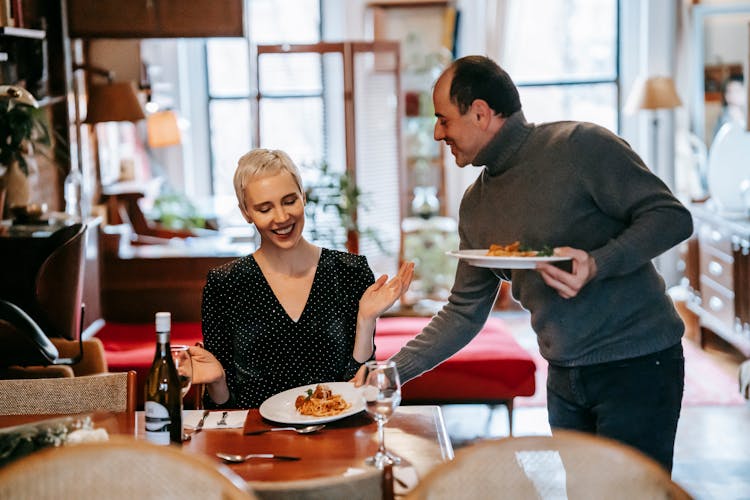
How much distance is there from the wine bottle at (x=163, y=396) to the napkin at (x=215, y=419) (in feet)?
0.50

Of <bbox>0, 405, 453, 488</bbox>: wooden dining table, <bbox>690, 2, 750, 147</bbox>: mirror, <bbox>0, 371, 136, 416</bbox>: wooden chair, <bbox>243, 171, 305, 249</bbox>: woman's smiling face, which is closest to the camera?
<bbox>0, 405, 453, 488</bbox>: wooden dining table

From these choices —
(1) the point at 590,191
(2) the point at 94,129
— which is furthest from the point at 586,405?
(2) the point at 94,129

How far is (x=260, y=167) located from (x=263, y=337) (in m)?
0.45

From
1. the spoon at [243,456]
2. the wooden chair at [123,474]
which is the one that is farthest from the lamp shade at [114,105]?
the wooden chair at [123,474]

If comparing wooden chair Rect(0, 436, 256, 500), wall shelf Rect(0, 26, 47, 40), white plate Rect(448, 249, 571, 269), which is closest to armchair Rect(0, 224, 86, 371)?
wall shelf Rect(0, 26, 47, 40)

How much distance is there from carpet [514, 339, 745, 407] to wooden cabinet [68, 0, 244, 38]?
2.54 metres

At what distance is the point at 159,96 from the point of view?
7984 millimetres

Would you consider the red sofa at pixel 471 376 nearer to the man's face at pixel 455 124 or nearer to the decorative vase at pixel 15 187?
the decorative vase at pixel 15 187

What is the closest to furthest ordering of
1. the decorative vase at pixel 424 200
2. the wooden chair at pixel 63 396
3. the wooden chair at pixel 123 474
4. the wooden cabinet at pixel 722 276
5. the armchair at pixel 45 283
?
the wooden chair at pixel 123 474, the wooden chair at pixel 63 396, the armchair at pixel 45 283, the wooden cabinet at pixel 722 276, the decorative vase at pixel 424 200

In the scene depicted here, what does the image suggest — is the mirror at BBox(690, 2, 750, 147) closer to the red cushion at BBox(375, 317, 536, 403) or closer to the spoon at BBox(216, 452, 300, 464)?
the red cushion at BBox(375, 317, 536, 403)

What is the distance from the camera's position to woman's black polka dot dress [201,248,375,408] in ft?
8.79

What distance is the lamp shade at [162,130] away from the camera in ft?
23.3

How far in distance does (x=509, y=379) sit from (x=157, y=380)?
2.67 m

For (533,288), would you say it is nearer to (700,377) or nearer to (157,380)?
(157,380)
